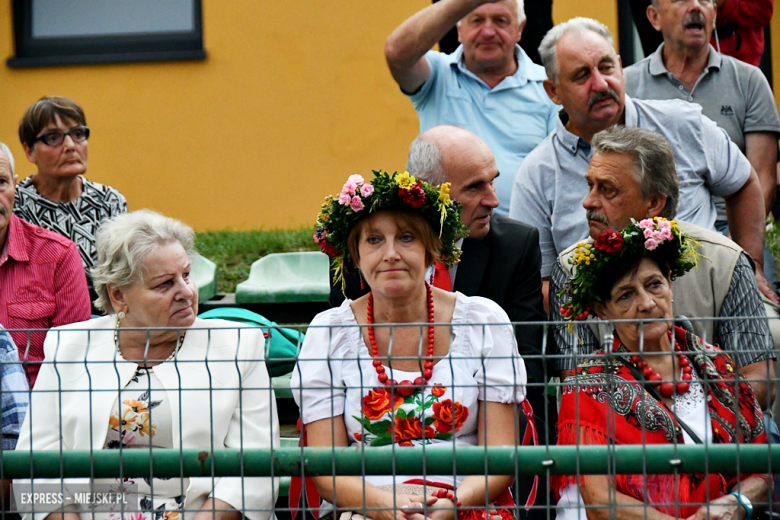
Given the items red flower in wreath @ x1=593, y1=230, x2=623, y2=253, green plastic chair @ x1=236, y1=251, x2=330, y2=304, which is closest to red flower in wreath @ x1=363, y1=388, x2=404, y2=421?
red flower in wreath @ x1=593, y1=230, x2=623, y2=253

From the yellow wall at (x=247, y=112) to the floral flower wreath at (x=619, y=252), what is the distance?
4170mm

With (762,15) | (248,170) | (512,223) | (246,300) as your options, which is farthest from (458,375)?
(248,170)

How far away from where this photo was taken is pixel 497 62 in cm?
474

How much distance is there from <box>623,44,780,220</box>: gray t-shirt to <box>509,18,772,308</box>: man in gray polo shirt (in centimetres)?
57

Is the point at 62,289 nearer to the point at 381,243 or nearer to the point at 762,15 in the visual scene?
the point at 381,243

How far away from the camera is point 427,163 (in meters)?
3.87

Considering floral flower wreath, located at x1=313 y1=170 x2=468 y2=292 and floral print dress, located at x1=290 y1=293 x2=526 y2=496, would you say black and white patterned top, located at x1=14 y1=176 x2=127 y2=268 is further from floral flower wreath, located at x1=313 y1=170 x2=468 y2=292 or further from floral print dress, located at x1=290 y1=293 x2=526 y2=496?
floral print dress, located at x1=290 y1=293 x2=526 y2=496

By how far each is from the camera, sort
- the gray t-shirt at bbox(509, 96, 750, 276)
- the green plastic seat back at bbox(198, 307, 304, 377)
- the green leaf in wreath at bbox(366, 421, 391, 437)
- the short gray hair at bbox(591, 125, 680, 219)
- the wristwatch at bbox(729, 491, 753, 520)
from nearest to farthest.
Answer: the wristwatch at bbox(729, 491, 753, 520), the green leaf in wreath at bbox(366, 421, 391, 437), the short gray hair at bbox(591, 125, 680, 219), the green plastic seat back at bbox(198, 307, 304, 377), the gray t-shirt at bbox(509, 96, 750, 276)

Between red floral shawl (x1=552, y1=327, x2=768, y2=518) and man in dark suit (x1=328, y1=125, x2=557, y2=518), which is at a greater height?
man in dark suit (x1=328, y1=125, x2=557, y2=518)

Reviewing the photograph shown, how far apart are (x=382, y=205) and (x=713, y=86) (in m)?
2.53

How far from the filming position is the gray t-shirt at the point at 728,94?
15.7ft

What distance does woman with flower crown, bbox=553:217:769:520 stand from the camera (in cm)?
257

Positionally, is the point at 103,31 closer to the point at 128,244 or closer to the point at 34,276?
the point at 34,276

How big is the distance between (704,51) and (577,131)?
3.44 ft
